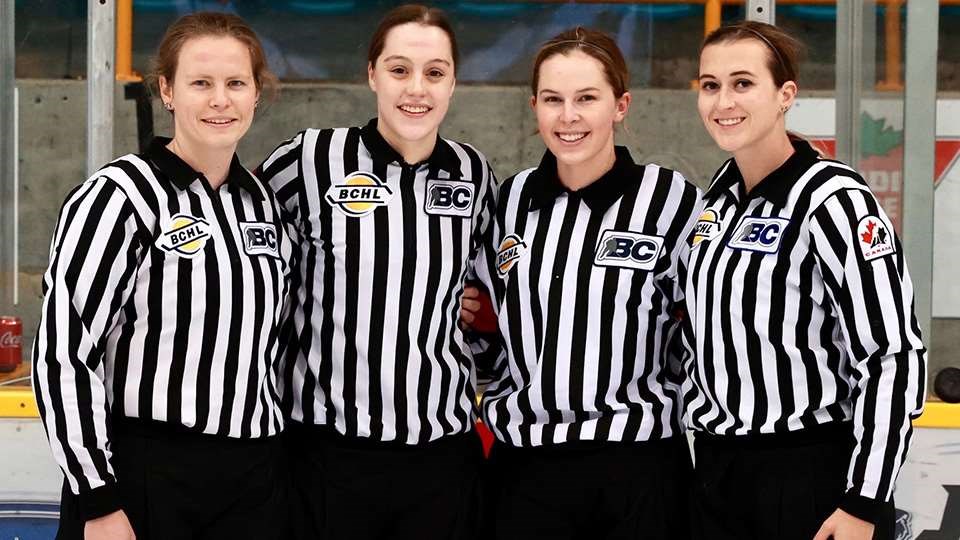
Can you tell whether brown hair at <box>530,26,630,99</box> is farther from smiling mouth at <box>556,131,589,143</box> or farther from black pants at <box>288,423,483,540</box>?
black pants at <box>288,423,483,540</box>

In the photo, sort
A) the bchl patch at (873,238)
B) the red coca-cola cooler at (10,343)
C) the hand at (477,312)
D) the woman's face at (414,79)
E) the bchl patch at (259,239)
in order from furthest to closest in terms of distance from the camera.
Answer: the red coca-cola cooler at (10,343), the hand at (477,312), the woman's face at (414,79), the bchl patch at (259,239), the bchl patch at (873,238)

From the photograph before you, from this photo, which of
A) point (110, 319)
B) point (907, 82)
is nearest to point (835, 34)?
point (907, 82)

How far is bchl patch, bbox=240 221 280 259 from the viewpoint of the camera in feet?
7.03

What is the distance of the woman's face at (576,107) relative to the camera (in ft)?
7.32

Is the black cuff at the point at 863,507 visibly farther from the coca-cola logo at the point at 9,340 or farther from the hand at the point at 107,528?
the coca-cola logo at the point at 9,340

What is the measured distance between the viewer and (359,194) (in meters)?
2.27

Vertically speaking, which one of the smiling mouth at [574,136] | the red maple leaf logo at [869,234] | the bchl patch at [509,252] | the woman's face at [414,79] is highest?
the woman's face at [414,79]

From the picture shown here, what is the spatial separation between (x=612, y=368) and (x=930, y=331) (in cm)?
102

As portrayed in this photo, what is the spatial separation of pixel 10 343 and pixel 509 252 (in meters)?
1.30

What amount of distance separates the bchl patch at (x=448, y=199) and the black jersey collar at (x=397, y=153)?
0.03 m

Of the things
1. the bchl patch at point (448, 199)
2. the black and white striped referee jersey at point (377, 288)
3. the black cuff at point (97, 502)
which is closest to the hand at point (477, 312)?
the black and white striped referee jersey at point (377, 288)

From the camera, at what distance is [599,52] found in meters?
2.25

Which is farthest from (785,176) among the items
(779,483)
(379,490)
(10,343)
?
(10,343)

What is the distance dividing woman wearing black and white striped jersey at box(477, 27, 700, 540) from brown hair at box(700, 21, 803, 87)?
235 millimetres
